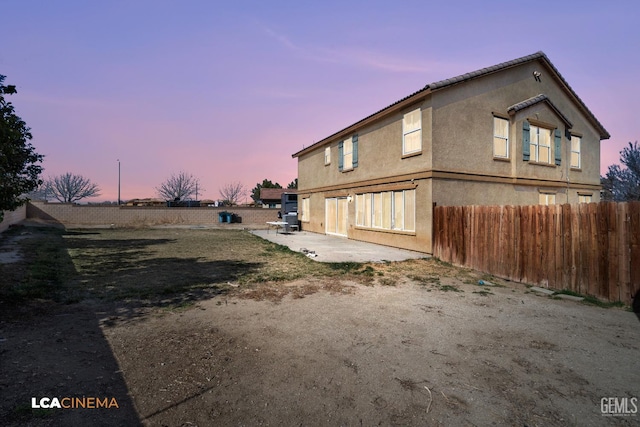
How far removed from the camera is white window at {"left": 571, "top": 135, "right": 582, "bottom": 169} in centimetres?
1677

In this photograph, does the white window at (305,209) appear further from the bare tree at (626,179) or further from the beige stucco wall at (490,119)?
the bare tree at (626,179)

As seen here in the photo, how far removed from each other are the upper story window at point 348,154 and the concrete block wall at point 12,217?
1807 cm

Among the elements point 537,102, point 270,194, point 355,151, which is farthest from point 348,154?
point 270,194

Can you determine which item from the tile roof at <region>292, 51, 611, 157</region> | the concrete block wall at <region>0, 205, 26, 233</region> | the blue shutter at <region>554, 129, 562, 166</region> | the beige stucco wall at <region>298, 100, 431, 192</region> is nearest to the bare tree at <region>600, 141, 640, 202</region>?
the tile roof at <region>292, 51, 611, 157</region>

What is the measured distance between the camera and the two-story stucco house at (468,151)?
12289mm

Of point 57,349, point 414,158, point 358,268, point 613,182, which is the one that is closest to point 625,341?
point 358,268

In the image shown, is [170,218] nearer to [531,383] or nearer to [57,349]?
[57,349]

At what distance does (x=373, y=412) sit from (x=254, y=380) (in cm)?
→ 128

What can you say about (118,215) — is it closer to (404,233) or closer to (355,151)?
(355,151)

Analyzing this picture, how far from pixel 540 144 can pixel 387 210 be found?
7.93 m

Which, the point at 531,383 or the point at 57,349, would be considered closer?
the point at 531,383

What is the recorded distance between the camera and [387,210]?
14.6 m

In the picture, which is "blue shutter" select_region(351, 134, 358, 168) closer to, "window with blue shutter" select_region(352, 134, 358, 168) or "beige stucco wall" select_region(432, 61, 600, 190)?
"window with blue shutter" select_region(352, 134, 358, 168)

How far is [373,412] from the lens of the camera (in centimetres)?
289
